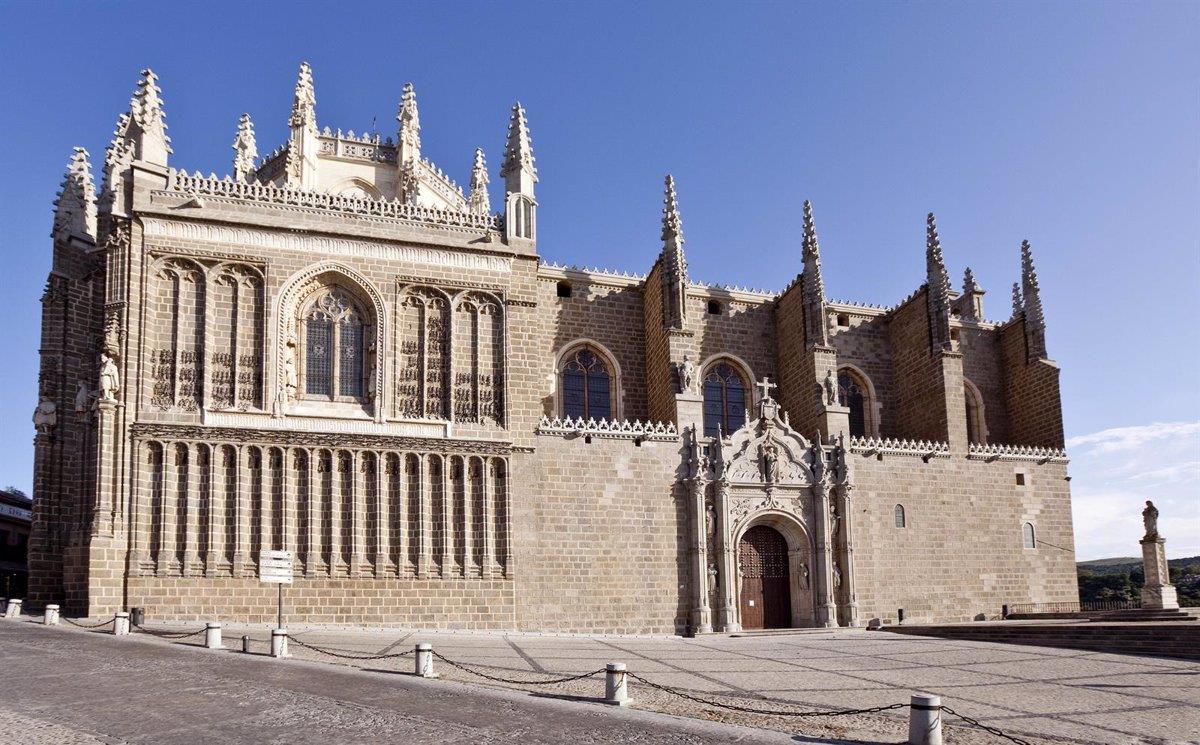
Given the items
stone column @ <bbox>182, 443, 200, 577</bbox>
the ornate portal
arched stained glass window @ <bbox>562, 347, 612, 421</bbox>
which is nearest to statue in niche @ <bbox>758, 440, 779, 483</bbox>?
the ornate portal

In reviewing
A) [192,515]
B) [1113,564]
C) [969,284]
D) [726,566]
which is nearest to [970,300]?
[969,284]

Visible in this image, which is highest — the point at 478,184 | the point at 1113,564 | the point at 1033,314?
the point at 478,184

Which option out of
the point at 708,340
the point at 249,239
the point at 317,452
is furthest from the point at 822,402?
the point at 249,239

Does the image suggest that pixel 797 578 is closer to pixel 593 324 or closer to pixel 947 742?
pixel 593 324

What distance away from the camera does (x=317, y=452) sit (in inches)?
860

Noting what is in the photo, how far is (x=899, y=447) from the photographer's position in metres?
27.0

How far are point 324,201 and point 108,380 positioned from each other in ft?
21.5

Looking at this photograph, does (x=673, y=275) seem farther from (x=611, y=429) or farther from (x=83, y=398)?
(x=83, y=398)

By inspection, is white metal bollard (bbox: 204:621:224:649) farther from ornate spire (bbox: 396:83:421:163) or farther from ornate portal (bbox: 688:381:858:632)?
ornate spire (bbox: 396:83:421:163)

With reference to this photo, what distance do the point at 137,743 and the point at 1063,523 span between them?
27086 mm

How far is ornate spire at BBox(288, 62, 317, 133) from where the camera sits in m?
34.5

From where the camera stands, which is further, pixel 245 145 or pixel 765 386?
pixel 245 145

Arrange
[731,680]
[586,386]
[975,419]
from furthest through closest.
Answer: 1. [975,419]
2. [586,386]
3. [731,680]

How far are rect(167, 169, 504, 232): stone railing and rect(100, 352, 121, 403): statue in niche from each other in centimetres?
448
